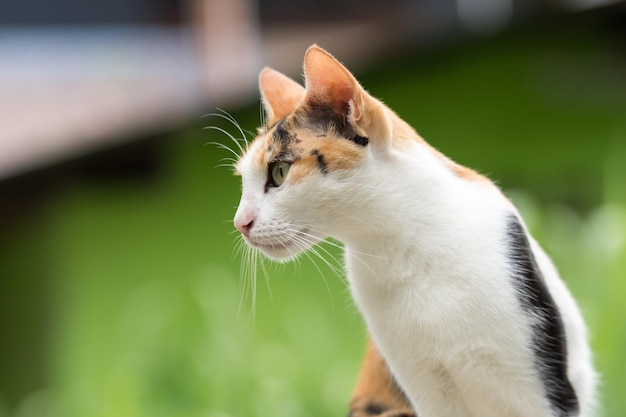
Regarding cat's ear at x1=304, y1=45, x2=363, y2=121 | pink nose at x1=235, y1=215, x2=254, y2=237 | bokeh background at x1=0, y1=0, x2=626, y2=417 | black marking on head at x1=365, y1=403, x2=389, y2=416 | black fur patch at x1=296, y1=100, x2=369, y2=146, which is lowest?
bokeh background at x1=0, y1=0, x2=626, y2=417

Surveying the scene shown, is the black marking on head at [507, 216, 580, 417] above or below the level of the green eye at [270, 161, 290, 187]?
below

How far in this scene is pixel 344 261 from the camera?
87cm

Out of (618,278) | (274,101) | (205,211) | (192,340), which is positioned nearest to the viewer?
(274,101)

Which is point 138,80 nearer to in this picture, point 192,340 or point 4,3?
point 4,3

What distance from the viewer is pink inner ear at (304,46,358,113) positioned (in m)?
0.73

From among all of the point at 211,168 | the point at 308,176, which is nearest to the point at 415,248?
the point at 308,176

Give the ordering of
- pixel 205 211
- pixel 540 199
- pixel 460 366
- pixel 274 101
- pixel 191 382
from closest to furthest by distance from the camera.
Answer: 1. pixel 460 366
2. pixel 274 101
3. pixel 191 382
4. pixel 540 199
5. pixel 205 211

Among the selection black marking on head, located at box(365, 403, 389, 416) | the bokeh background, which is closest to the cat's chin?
black marking on head, located at box(365, 403, 389, 416)

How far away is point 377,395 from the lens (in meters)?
0.93

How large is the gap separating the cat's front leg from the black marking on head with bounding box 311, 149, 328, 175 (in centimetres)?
23

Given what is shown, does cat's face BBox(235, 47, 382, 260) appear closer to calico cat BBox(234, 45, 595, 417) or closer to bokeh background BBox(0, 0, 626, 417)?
calico cat BBox(234, 45, 595, 417)

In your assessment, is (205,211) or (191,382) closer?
(191,382)

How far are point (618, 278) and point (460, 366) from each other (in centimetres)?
72

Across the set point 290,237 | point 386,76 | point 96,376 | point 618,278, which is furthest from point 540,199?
point 290,237
